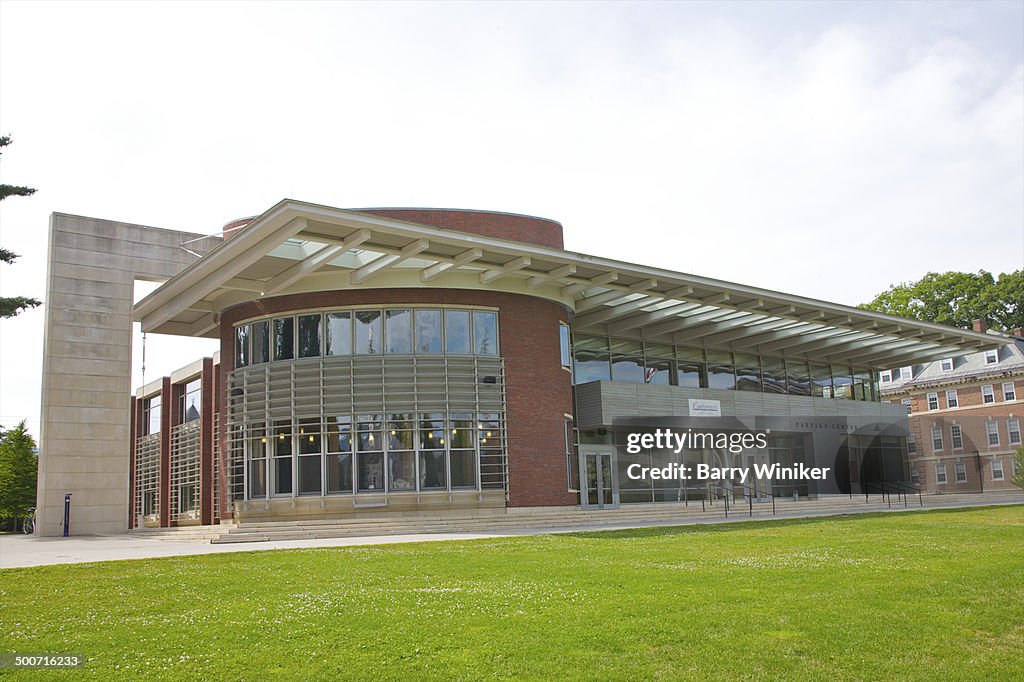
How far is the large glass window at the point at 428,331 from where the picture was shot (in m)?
26.9

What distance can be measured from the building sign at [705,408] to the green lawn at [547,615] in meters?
21.3

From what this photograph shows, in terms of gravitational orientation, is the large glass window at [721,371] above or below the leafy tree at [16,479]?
above

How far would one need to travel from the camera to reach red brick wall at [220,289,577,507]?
27141 mm

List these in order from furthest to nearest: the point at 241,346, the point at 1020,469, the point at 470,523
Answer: the point at 1020,469
the point at 241,346
the point at 470,523

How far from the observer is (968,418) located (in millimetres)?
62625

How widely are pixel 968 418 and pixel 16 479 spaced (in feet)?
197

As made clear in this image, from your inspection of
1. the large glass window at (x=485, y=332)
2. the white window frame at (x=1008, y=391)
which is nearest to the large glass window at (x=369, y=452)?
the large glass window at (x=485, y=332)

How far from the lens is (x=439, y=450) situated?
87.0 feet

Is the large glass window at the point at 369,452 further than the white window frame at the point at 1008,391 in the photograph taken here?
No

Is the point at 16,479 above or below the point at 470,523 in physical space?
above

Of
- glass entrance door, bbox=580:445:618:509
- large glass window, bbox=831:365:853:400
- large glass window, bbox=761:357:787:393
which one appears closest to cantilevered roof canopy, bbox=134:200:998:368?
large glass window, bbox=761:357:787:393

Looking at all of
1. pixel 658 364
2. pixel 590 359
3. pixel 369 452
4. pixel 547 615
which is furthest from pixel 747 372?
pixel 547 615

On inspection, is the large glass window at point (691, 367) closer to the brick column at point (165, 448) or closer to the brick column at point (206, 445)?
the brick column at point (206, 445)

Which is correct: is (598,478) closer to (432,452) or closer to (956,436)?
(432,452)
